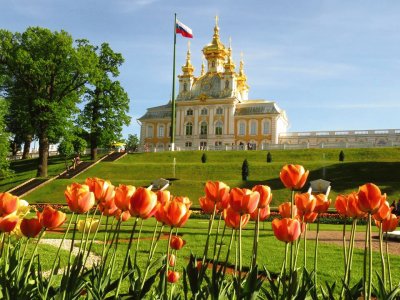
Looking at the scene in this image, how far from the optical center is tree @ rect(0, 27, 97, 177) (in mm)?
32031

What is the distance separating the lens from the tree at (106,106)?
42.4 metres

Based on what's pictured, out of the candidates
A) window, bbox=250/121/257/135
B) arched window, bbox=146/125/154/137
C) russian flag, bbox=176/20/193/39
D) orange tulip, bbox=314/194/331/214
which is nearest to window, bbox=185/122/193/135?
arched window, bbox=146/125/154/137

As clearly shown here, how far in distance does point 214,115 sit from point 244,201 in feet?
205

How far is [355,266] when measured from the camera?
9.08m

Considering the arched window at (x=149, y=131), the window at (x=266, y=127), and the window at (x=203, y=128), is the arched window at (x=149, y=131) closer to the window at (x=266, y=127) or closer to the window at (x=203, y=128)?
the window at (x=203, y=128)

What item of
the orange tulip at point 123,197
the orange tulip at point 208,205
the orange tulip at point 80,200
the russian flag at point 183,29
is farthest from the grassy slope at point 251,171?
the orange tulip at point 80,200

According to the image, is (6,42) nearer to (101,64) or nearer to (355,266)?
(101,64)

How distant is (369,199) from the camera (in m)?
2.46

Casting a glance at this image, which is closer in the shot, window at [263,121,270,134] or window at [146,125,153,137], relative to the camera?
window at [263,121,270,134]

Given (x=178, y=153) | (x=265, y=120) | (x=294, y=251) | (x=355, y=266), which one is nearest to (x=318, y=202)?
(x=294, y=251)

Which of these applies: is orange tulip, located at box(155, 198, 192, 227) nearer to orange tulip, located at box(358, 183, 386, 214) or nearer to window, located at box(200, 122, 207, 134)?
orange tulip, located at box(358, 183, 386, 214)

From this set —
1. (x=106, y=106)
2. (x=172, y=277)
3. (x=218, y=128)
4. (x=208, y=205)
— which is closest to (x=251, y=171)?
(x=106, y=106)

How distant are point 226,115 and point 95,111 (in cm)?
2508

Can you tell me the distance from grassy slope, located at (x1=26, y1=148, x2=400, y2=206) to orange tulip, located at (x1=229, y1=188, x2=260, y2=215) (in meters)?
24.0
